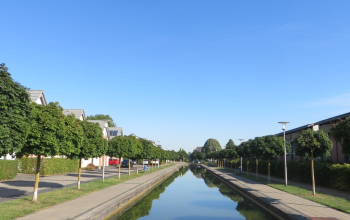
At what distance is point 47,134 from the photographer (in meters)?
11.2

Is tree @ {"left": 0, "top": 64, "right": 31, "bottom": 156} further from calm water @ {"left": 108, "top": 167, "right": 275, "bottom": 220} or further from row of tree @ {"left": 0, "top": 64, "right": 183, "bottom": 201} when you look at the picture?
calm water @ {"left": 108, "top": 167, "right": 275, "bottom": 220}

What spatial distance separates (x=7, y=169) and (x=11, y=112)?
1559cm

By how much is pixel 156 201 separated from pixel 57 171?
50.3ft

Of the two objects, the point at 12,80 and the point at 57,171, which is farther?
the point at 57,171

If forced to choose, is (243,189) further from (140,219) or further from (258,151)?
(140,219)

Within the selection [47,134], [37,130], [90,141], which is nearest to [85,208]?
[47,134]

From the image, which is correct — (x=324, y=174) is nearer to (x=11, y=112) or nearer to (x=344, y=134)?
(x=344, y=134)

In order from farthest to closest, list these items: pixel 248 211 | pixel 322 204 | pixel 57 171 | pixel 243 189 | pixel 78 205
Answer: pixel 57 171
pixel 243 189
pixel 248 211
pixel 322 204
pixel 78 205

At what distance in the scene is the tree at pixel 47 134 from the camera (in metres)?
11.0

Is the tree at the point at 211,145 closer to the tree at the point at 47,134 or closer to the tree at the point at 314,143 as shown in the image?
the tree at the point at 314,143

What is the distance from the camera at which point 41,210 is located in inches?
410

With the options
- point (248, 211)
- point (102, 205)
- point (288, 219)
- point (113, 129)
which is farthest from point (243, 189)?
point (113, 129)

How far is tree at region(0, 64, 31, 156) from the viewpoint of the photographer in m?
6.87

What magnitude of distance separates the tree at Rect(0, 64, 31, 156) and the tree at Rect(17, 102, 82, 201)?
11.0 feet
